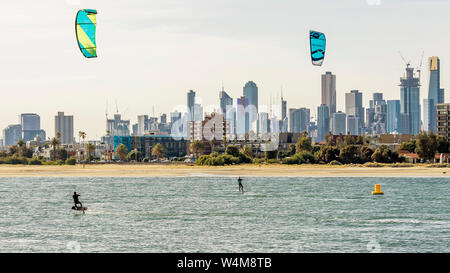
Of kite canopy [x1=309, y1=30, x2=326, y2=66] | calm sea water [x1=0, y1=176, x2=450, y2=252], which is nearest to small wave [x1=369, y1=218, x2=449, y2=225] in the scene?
calm sea water [x1=0, y1=176, x2=450, y2=252]

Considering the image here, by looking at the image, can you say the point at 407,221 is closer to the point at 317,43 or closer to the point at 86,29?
the point at 317,43

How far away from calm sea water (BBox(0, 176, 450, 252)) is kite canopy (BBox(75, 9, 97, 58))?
9.83 metres

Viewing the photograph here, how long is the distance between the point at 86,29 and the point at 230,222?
14.6 metres

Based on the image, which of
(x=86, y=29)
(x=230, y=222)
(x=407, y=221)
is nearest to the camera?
(x=86, y=29)

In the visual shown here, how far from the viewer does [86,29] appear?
33.2m

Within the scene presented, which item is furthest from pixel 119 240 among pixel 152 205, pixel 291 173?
pixel 291 173

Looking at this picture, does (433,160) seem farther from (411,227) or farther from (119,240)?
(119,240)

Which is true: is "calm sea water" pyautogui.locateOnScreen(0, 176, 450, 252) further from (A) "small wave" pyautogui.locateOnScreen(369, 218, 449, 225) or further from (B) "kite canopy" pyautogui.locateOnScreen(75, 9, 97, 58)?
(B) "kite canopy" pyautogui.locateOnScreen(75, 9, 97, 58)

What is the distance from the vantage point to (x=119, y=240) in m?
32.1

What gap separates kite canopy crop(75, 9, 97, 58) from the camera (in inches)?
1278

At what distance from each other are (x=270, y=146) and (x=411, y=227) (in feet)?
492

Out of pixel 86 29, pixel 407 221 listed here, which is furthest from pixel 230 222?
pixel 86 29

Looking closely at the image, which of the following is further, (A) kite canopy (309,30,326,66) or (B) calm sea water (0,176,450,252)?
(A) kite canopy (309,30,326,66)

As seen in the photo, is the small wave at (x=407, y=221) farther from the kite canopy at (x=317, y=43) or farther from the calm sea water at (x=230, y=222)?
the kite canopy at (x=317, y=43)
